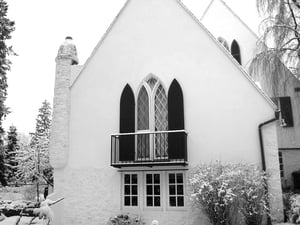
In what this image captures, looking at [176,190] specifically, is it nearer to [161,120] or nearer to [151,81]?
[161,120]

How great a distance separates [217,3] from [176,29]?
25.4 feet

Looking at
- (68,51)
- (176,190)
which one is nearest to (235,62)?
(176,190)

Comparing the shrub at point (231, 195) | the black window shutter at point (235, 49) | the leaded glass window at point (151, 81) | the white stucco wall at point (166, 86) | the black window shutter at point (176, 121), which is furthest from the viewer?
the black window shutter at point (235, 49)

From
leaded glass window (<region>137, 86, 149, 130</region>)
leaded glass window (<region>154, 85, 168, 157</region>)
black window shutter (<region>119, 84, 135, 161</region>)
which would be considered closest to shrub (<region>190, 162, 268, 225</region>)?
leaded glass window (<region>154, 85, 168, 157</region>)

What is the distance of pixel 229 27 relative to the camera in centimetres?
1758

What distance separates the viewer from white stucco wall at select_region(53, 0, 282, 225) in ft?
36.1

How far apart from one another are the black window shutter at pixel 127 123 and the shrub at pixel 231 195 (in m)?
2.77

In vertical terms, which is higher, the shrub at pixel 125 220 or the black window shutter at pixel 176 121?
the black window shutter at pixel 176 121

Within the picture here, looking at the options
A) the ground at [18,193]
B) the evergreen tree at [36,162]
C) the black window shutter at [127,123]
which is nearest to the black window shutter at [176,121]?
the black window shutter at [127,123]

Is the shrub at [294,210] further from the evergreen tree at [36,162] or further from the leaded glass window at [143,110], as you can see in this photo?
the evergreen tree at [36,162]

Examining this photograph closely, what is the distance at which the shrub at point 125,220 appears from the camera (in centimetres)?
1079

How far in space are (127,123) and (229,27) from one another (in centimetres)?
963

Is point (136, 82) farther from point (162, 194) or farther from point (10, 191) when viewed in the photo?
point (10, 191)

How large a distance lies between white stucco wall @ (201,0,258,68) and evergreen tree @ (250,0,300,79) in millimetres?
5079
